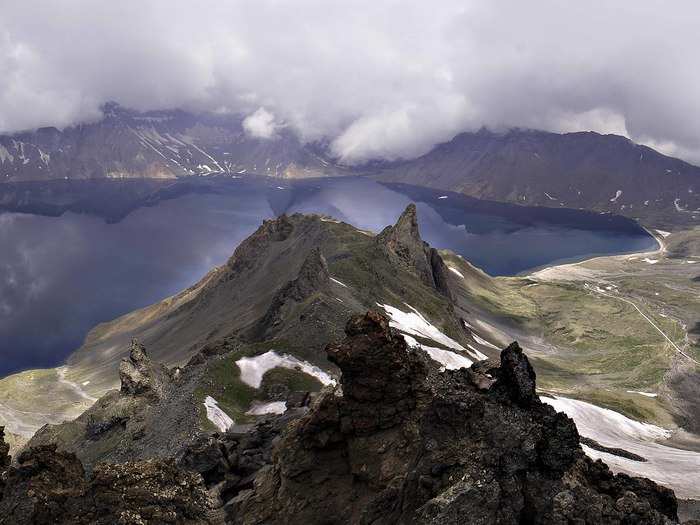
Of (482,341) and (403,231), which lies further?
(403,231)

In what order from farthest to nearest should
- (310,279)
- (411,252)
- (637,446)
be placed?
(411,252) < (310,279) < (637,446)

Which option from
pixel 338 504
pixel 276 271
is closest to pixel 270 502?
pixel 338 504

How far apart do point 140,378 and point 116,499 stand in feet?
178

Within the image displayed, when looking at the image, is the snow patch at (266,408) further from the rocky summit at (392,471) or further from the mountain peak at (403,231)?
the mountain peak at (403,231)

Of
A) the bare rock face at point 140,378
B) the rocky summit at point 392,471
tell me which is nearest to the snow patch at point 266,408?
the bare rock face at point 140,378

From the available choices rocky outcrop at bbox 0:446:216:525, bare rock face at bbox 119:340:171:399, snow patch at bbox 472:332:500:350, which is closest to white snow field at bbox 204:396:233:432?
bare rock face at bbox 119:340:171:399

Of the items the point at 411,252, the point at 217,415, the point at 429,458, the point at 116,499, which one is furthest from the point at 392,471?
the point at 411,252

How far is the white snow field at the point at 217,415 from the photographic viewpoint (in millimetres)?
45341

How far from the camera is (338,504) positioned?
2123cm

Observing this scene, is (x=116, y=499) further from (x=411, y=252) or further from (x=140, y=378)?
(x=411, y=252)

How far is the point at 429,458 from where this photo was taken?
1759 centimetres

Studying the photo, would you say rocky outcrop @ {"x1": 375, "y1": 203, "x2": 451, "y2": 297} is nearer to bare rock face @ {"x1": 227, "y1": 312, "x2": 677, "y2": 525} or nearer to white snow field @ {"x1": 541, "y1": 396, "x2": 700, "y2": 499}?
white snow field @ {"x1": 541, "y1": 396, "x2": 700, "y2": 499}

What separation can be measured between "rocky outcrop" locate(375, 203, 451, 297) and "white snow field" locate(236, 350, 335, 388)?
7138cm

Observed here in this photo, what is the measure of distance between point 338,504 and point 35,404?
124385 millimetres
